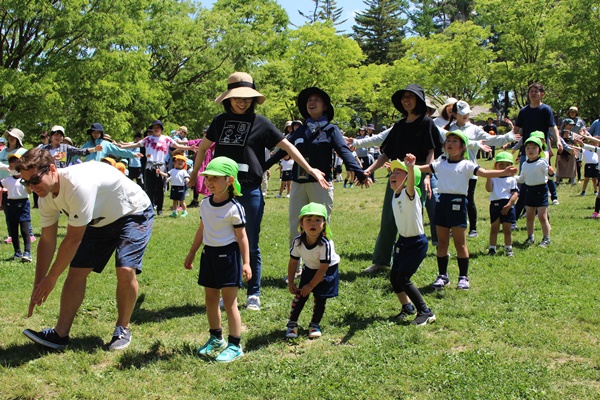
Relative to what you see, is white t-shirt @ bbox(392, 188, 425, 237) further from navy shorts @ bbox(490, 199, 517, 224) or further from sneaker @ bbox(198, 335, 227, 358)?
navy shorts @ bbox(490, 199, 517, 224)

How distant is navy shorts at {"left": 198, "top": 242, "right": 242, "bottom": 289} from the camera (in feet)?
15.9

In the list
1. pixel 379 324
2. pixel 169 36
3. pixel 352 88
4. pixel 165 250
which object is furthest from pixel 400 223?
pixel 352 88

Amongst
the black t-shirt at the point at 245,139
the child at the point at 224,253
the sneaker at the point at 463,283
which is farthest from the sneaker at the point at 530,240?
the child at the point at 224,253

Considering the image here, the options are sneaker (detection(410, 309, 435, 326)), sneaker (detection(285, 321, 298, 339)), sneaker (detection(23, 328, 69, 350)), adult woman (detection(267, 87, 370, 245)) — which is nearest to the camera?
sneaker (detection(23, 328, 69, 350))

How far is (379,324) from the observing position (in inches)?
218

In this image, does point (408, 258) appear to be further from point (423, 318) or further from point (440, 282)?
point (440, 282)

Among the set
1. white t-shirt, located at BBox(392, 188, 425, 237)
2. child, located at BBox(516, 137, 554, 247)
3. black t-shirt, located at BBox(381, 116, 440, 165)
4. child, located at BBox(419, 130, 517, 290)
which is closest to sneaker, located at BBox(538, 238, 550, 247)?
child, located at BBox(516, 137, 554, 247)

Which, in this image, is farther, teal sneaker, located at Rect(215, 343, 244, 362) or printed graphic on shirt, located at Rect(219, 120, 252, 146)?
printed graphic on shirt, located at Rect(219, 120, 252, 146)

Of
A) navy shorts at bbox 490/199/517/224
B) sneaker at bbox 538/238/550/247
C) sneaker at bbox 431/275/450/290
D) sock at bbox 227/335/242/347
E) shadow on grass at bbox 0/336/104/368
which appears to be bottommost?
shadow on grass at bbox 0/336/104/368

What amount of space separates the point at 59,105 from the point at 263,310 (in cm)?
1778

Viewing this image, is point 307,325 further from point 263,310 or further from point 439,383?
point 439,383

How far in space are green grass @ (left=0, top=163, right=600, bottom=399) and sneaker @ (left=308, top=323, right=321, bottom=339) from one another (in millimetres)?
92

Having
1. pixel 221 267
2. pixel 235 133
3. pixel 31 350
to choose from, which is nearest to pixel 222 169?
pixel 221 267

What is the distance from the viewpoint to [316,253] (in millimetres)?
5242
